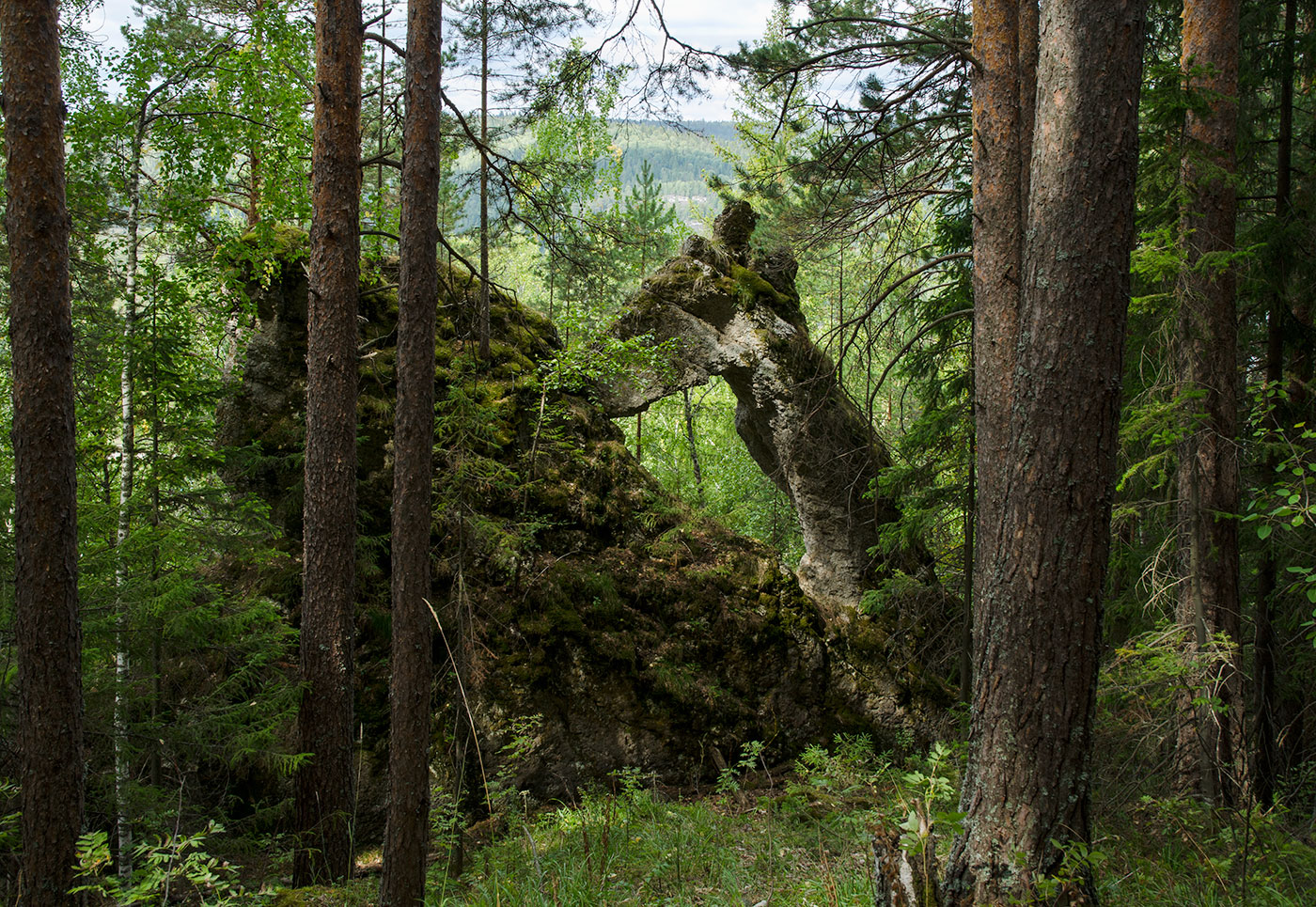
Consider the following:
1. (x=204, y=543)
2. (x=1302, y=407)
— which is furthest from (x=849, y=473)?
(x=204, y=543)

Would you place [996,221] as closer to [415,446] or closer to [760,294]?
[760,294]

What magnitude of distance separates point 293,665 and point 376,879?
1.97 meters

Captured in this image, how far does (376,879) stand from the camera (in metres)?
5.42

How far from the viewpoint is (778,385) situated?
9.07 meters

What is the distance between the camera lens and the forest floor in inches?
124

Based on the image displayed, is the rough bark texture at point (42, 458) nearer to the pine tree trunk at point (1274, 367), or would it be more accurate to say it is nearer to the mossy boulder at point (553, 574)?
the mossy boulder at point (553, 574)

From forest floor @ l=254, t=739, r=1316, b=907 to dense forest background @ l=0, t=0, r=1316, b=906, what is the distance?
43 mm

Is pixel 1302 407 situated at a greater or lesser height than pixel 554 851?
greater

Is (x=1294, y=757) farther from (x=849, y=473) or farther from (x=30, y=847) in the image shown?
(x=30, y=847)

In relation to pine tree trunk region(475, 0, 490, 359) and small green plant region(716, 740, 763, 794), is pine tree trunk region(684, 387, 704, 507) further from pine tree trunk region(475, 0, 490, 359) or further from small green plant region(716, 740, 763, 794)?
small green plant region(716, 740, 763, 794)

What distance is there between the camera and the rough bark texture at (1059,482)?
9.41 feet

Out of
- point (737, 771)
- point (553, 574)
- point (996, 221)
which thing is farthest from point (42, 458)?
point (737, 771)

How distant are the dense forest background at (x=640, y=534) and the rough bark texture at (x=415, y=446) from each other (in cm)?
28

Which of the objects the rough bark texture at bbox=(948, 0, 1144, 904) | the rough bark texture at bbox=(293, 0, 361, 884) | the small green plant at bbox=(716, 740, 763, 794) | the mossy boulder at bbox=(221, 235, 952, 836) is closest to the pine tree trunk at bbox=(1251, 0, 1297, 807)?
the mossy boulder at bbox=(221, 235, 952, 836)
